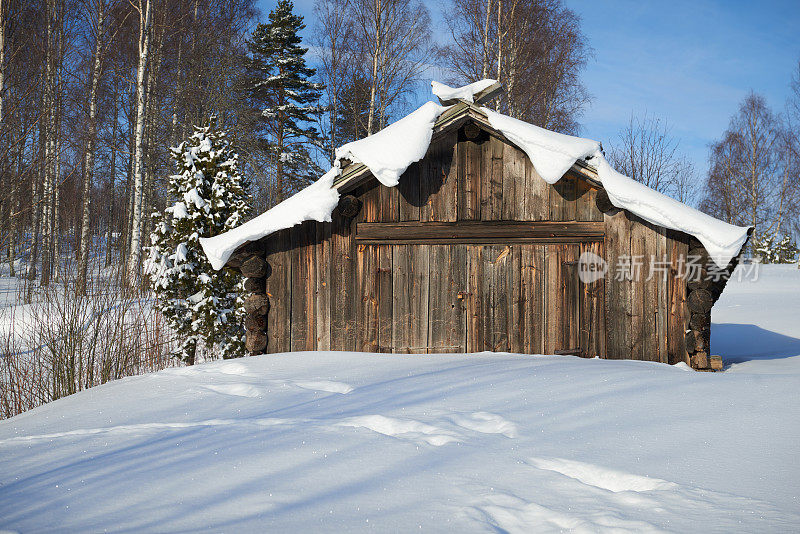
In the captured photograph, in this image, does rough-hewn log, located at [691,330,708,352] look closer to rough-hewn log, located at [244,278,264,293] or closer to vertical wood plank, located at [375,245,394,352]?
vertical wood plank, located at [375,245,394,352]

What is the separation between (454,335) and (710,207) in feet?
105

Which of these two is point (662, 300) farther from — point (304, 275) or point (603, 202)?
point (304, 275)

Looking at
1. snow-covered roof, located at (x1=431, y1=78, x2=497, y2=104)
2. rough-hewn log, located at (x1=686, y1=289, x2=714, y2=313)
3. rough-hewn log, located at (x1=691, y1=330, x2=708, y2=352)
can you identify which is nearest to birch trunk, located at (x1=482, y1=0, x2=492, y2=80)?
snow-covered roof, located at (x1=431, y1=78, x2=497, y2=104)

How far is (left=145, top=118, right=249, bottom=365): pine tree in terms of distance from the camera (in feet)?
28.4

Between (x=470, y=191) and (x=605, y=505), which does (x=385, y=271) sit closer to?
(x=470, y=191)

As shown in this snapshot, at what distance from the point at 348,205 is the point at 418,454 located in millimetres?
4444

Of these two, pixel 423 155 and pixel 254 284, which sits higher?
pixel 423 155

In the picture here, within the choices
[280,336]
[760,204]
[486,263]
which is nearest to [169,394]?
[280,336]

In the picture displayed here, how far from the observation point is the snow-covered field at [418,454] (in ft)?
7.54

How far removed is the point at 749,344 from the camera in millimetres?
9531

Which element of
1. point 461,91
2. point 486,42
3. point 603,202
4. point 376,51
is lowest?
point 603,202

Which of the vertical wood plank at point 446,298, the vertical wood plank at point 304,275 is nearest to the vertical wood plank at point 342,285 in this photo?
the vertical wood plank at point 304,275

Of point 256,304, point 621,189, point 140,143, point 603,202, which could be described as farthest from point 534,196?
point 140,143

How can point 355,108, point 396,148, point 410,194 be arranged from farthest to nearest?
point 355,108 → point 410,194 → point 396,148
